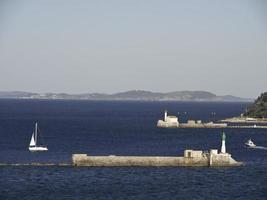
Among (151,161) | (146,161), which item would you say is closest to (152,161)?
(151,161)

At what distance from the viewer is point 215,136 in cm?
14538

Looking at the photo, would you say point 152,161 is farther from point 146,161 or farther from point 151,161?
point 146,161

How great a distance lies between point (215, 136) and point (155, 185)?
79.1m

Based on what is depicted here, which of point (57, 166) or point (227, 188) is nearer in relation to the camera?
point (227, 188)

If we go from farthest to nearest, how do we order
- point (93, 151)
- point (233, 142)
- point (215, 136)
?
point (215, 136) → point (233, 142) → point (93, 151)

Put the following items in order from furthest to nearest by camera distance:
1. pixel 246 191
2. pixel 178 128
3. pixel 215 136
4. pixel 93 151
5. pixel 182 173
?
1. pixel 178 128
2. pixel 215 136
3. pixel 93 151
4. pixel 182 173
5. pixel 246 191

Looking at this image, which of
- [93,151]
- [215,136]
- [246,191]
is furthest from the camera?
[215,136]

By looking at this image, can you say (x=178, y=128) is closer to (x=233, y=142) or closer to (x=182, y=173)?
(x=233, y=142)

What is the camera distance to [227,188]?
67.0m

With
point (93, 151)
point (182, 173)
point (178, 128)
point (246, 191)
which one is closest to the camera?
point (246, 191)

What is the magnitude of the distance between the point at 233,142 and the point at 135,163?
51.5 metres

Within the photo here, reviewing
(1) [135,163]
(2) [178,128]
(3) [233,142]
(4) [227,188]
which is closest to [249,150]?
(3) [233,142]

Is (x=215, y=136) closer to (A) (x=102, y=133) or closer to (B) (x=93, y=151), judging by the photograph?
(A) (x=102, y=133)

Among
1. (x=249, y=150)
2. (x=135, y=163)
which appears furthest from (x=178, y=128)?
(x=135, y=163)
